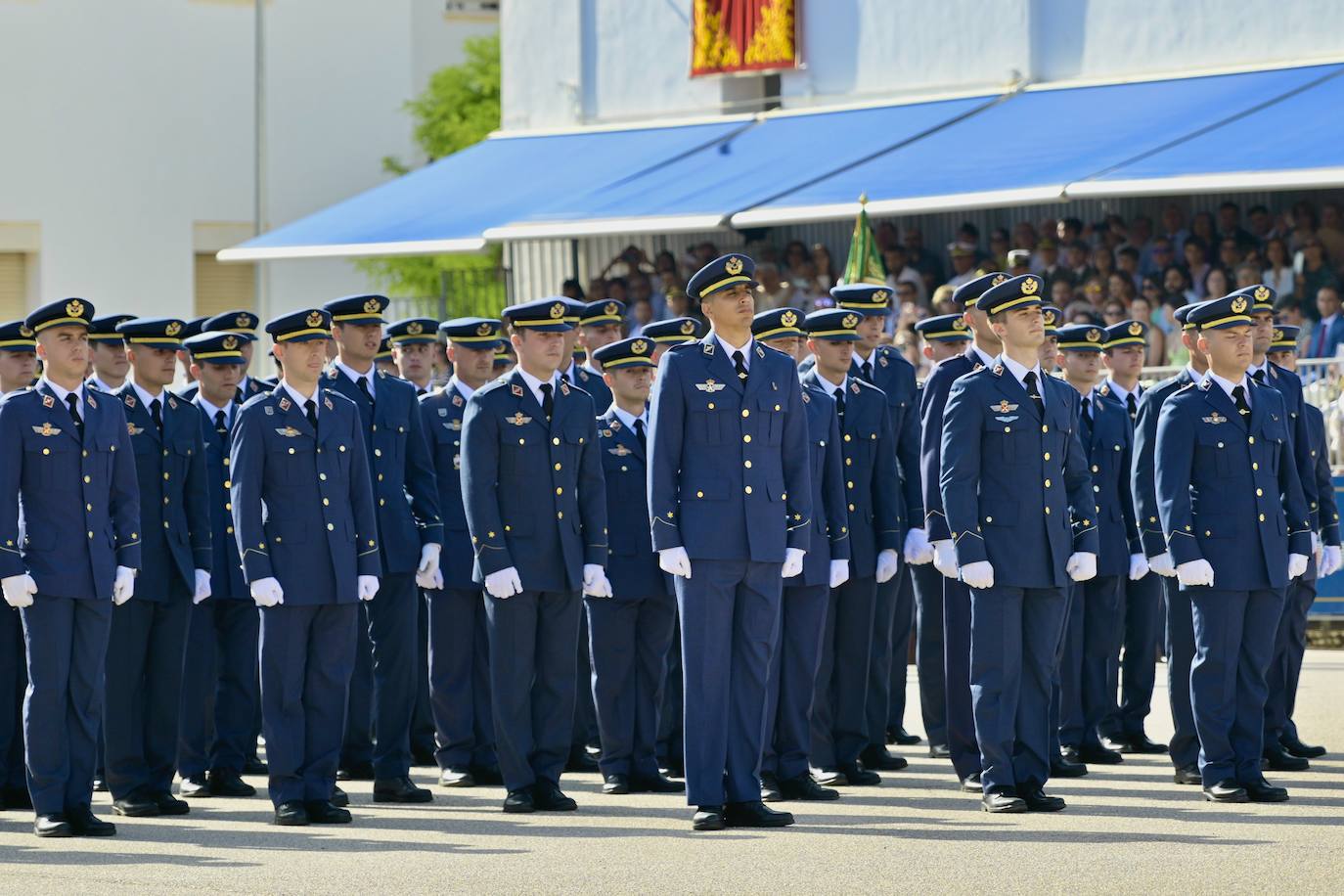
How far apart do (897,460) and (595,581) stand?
1.99 meters

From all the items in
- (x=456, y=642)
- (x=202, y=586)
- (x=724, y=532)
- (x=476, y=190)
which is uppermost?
(x=476, y=190)

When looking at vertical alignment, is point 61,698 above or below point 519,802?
above

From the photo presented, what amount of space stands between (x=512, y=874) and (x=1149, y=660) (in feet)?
14.7

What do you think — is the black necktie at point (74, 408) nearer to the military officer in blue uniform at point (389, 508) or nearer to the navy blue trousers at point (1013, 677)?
the military officer in blue uniform at point (389, 508)

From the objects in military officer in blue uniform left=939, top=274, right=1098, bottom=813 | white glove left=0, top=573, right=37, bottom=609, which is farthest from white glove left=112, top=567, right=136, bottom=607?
military officer in blue uniform left=939, top=274, right=1098, bottom=813

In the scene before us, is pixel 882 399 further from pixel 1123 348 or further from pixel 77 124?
A: pixel 77 124

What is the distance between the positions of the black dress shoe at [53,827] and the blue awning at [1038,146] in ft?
34.3

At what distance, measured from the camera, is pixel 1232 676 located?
936 cm

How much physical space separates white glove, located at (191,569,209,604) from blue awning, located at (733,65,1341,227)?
9270mm

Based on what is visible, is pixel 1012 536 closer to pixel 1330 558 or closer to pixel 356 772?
pixel 1330 558

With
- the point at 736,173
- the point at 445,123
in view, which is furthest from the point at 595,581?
the point at 445,123

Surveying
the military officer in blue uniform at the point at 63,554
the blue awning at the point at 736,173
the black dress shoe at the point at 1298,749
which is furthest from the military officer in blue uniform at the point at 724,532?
the blue awning at the point at 736,173

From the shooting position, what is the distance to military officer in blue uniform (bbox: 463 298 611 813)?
948 centimetres

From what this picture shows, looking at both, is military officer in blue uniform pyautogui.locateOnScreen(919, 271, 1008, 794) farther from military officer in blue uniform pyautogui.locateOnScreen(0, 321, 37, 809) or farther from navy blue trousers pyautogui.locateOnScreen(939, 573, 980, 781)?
military officer in blue uniform pyautogui.locateOnScreen(0, 321, 37, 809)
